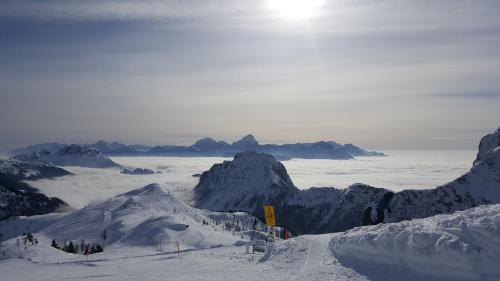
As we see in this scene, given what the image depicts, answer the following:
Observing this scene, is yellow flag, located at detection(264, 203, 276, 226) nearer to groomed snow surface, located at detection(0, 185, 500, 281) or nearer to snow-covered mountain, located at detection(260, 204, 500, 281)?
groomed snow surface, located at detection(0, 185, 500, 281)

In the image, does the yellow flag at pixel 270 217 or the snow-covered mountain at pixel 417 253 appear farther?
the yellow flag at pixel 270 217

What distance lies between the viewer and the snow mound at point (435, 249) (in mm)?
24438

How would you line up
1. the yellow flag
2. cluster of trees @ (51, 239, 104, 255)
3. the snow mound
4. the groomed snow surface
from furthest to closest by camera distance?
cluster of trees @ (51, 239, 104, 255) < the yellow flag < the groomed snow surface < the snow mound

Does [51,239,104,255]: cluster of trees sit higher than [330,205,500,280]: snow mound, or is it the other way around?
[330,205,500,280]: snow mound

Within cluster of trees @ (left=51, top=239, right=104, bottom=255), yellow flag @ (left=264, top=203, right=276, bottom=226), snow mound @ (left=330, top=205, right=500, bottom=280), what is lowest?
cluster of trees @ (left=51, top=239, right=104, bottom=255)

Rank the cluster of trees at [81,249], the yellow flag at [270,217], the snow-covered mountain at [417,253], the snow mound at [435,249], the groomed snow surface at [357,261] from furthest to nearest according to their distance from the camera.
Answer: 1. the cluster of trees at [81,249]
2. the yellow flag at [270,217]
3. the groomed snow surface at [357,261]
4. the snow-covered mountain at [417,253]
5. the snow mound at [435,249]

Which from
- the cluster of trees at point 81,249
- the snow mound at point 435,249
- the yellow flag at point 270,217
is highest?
the snow mound at point 435,249

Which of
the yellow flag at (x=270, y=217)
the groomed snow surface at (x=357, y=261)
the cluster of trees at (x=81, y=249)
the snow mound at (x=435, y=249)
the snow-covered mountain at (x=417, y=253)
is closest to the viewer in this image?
the snow mound at (x=435, y=249)

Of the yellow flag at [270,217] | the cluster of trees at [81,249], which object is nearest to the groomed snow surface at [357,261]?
the yellow flag at [270,217]

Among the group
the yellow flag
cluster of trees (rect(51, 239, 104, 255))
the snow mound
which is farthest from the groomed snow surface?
cluster of trees (rect(51, 239, 104, 255))

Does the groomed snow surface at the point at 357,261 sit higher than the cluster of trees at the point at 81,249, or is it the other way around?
the groomed snow surface at the point at 357,261

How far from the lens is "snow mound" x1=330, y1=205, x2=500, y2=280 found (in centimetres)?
2444

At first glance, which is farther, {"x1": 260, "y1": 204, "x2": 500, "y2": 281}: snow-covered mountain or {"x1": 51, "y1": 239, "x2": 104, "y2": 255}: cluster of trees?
{"x1": 51, "y1": 239, "x2": 104, "y2": 255}: cluster of trees

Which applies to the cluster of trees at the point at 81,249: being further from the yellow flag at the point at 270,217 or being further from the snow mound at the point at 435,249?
the snow mound at the point at 435,249
